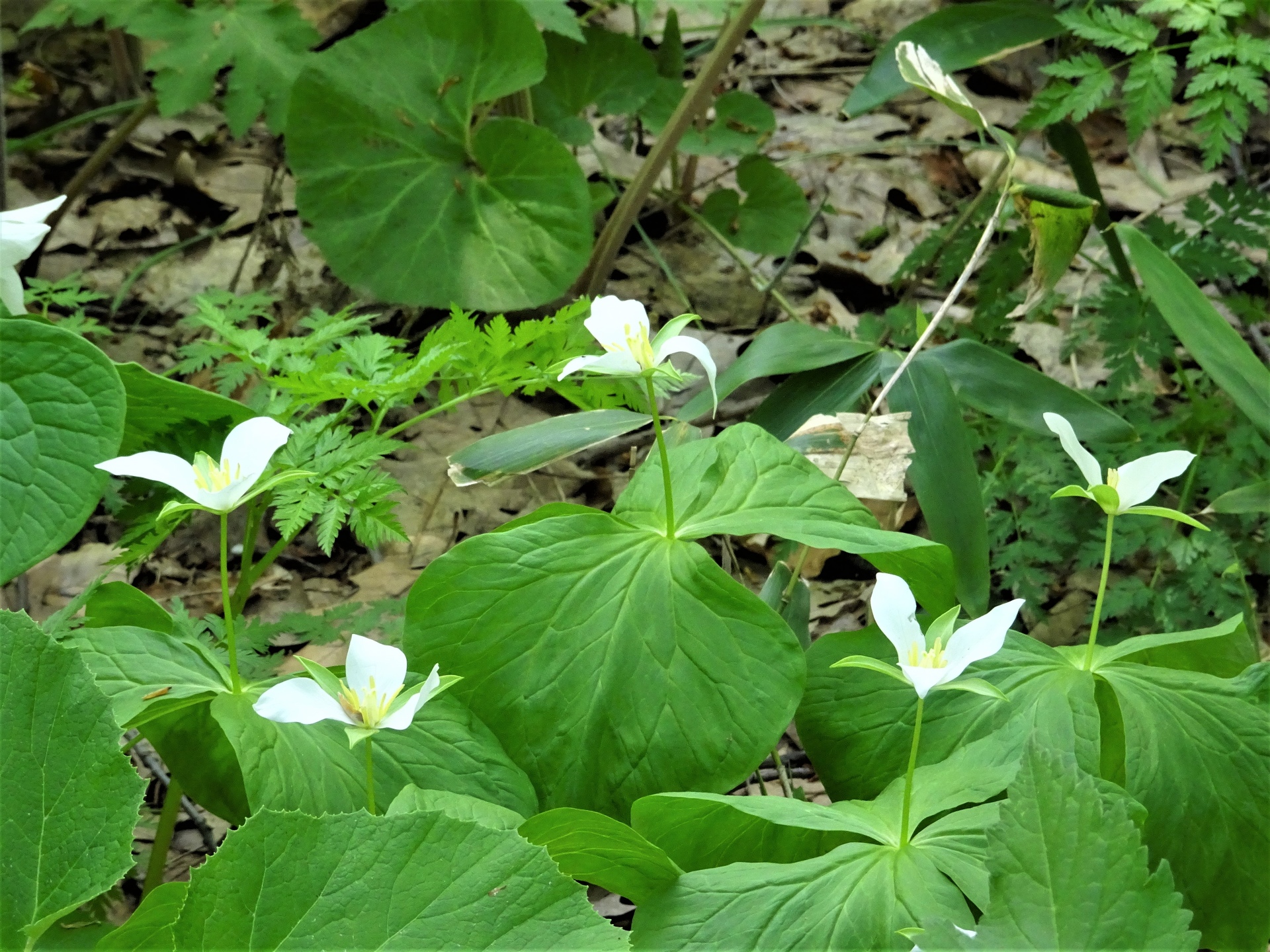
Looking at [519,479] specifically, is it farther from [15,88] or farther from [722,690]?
[15,88]

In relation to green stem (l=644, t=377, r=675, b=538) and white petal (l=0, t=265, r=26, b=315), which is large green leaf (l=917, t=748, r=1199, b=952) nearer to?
green stem (l=644, t=377, r=675, b=538)

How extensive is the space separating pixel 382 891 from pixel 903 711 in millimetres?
677

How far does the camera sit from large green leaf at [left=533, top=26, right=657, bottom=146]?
254cm

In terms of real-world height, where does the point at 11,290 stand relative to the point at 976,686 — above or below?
above

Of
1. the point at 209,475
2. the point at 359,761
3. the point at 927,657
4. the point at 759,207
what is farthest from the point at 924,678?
the point at 759,207

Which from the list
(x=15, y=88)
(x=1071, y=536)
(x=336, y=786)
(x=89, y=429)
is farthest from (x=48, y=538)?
(x=15, y=88)

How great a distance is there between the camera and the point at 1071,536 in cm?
178

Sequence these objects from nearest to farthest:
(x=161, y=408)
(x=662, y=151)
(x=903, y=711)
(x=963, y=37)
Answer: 1. (x=903, y=711)
2. (x=161, y=408)
3. (x=963, y=37)
4. (x=662, y=151)

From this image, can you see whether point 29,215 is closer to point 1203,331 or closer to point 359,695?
point 359,695

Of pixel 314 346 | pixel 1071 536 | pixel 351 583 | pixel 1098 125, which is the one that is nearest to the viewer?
pixel 314 346

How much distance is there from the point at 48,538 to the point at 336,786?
413 millimetres

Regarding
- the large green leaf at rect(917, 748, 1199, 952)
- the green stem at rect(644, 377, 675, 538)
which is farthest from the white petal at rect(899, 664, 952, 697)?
the green stem at rect(644, 377, 675, 538)

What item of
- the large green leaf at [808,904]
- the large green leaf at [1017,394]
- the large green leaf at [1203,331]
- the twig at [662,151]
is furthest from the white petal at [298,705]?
the twig at [662,151]

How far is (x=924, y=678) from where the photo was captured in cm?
88
